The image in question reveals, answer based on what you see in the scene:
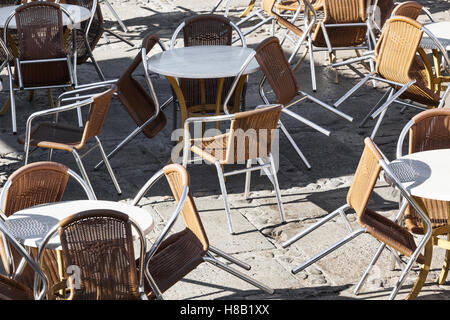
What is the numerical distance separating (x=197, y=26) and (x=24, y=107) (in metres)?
2.08

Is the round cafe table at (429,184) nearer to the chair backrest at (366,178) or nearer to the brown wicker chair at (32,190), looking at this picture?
the chair backrest at (366,178)

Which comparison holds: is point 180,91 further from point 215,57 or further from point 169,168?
point 169,168

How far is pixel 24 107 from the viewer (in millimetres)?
8266

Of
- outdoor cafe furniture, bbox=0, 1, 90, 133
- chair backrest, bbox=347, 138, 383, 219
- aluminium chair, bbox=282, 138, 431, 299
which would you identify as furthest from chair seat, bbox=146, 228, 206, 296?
outdoor cafe furniture, bbox=0, 1, 90, 133

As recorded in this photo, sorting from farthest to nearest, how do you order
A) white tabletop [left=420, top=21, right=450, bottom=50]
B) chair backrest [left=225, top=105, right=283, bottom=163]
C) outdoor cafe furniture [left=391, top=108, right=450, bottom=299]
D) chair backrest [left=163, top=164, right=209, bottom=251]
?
1. white tabletop [left=420, top=21, right=450, bottom=50]
2. chair backrest [left=225, top=105, right=283, bottom=163]
3. outdoor cafe furniture [left=391, top=108, right=450, bottom=299]
4. chair backrest [left=163, top=164, right=209, bottom=251]

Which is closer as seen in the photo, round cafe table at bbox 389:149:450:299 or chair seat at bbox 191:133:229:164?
round cafe table at bbox 389:149:450:299

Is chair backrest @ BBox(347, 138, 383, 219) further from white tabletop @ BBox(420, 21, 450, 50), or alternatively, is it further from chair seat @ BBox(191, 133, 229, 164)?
white tabletop @ BBox(420, 21, 450, 50)

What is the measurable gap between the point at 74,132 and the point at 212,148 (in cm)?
122

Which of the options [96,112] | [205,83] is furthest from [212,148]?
[205,83]

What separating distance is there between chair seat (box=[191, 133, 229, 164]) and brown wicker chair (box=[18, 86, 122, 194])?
0.73 metres

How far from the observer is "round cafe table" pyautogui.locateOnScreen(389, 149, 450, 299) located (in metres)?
4.32

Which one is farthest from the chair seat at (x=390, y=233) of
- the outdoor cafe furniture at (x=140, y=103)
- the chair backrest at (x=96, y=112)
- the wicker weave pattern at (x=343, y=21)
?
the wicker weave pattern at (x=343, y=21)

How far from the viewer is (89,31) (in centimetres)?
872
